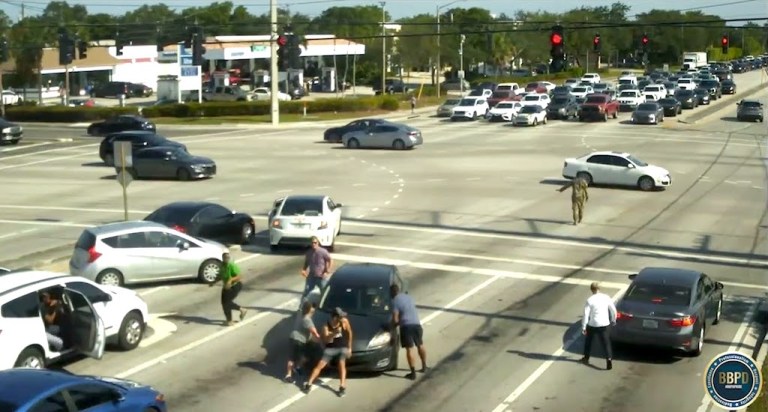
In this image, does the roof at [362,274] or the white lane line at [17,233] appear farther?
the white lane line at [17,233]

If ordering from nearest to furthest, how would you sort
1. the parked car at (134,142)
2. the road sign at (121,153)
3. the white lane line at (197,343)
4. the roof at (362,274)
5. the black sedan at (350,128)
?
the white lane line at (197,343) < the roof at (362,274) < the road sign at (121,153) < the parked car at (134,142) < the black sedan at (350,128)

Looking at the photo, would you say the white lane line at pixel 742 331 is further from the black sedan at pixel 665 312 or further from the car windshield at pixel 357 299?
the car windshield at pixel 357 299

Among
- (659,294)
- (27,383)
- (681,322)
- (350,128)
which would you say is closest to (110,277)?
(659,294)

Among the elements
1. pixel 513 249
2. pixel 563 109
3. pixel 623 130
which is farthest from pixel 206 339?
pixel 563 109

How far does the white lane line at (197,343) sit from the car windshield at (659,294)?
6371mm

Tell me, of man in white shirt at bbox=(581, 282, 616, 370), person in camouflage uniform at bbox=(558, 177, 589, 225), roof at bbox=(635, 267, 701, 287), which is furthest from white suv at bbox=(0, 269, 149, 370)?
person in camouflage uniform at bbox=(558, 177, 589, 225)

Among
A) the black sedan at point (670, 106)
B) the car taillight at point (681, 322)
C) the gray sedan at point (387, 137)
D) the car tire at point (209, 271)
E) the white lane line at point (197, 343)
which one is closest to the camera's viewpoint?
the white lane line at point (197, 343)

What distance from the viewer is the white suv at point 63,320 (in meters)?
15.5

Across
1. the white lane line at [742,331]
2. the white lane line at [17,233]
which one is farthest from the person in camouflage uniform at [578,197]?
the white lane line at [17,233]

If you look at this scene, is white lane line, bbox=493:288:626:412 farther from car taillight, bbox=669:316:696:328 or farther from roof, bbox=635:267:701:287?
car taillight, bbox=669:316:696:328

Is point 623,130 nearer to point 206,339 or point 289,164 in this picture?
point 289,164

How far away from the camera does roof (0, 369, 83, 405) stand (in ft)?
36.0

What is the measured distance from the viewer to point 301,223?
26938 millimetres

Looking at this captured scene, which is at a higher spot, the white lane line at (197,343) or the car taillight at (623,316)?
the car taillight at (623,316)
